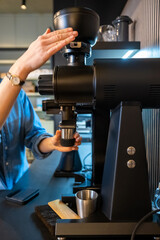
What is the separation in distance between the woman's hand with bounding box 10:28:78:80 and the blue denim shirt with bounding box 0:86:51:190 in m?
0.49

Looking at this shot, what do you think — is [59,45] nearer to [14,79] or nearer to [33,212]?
[14,79]

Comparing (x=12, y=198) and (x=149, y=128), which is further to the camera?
(x=149, y=128)

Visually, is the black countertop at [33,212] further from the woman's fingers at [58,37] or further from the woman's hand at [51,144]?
the woman's fingers at [58,37]

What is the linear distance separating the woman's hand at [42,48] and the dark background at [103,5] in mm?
853

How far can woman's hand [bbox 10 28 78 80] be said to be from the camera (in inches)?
22.3

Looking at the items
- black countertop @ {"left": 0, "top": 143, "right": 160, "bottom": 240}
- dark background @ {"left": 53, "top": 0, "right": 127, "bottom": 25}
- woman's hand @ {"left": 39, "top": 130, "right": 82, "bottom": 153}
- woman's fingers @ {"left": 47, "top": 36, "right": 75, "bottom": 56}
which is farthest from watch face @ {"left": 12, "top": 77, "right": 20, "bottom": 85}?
dark background @ {"left": 53, "top": 0, "right": 127, "bottom": 25}

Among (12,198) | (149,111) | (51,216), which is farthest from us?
(149,111)

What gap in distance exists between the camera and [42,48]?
606 millimetres

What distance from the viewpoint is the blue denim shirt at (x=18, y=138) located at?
110cm

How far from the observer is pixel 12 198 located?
0.76m

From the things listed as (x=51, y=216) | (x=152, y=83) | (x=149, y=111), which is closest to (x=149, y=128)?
(x=149, y=111)

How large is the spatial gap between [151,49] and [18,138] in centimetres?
87

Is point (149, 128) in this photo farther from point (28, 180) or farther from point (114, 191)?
point (28, 180)

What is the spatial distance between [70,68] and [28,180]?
2.24ft
